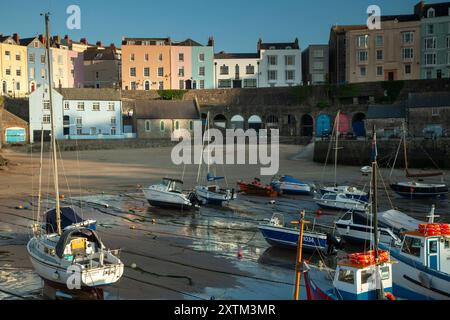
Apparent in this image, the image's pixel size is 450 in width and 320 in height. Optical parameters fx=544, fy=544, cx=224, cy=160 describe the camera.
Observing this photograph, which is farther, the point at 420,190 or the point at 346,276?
the point at 420,190

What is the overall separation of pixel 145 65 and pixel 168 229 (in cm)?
5312

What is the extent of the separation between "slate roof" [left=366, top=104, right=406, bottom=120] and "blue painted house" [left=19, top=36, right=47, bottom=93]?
140 ft

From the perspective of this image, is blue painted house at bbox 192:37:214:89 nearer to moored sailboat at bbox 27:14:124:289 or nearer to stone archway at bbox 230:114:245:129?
stone archway at bbox 230:114:245:129

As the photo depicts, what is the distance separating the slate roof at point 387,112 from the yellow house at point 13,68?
4258cm

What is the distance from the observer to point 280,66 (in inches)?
2891

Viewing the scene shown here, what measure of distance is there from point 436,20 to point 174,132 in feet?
110

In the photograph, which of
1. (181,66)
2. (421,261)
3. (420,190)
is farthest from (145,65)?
(421,261)

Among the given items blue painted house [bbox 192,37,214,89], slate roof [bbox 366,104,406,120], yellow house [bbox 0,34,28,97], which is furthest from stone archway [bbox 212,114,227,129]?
yellow house [bbox 0,34,28,97]

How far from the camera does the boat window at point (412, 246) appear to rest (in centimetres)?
1409

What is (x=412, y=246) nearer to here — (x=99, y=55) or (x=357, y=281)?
(x=357, y=281)

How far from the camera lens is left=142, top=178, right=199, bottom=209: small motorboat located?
26328 millimetres

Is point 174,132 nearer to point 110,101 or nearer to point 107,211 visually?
point 110,101
